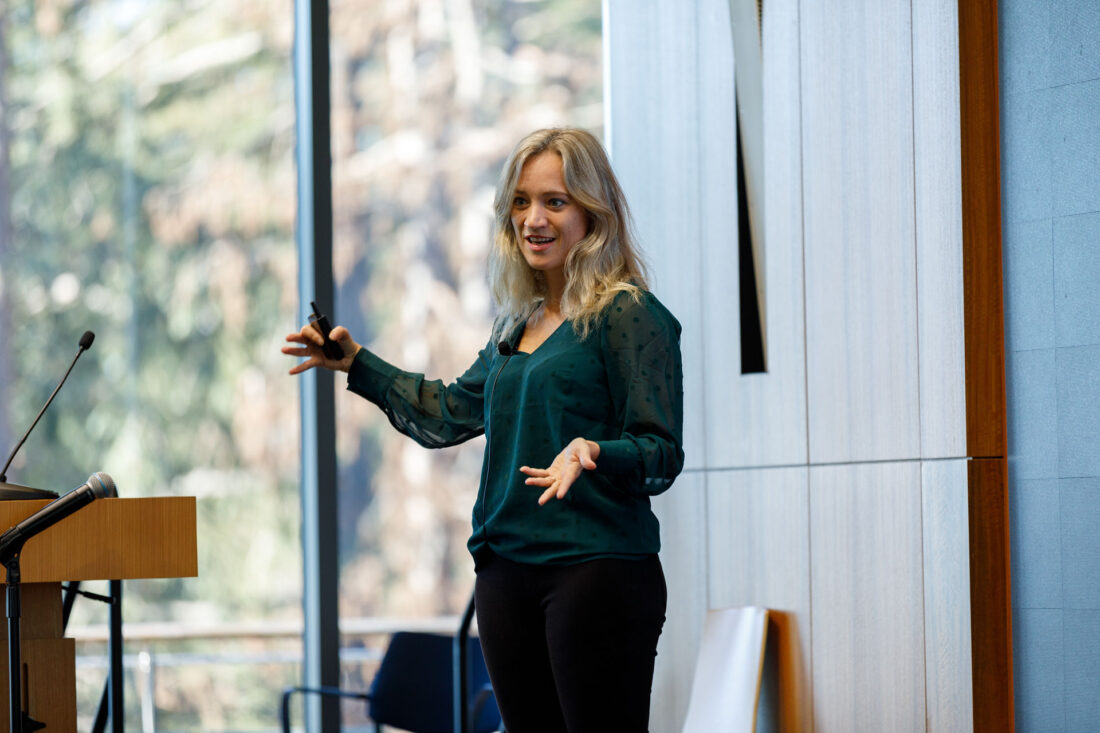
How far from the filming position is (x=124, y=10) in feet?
15.2

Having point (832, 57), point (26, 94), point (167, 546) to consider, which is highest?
point (26, 94)

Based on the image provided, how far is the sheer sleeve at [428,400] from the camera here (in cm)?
226

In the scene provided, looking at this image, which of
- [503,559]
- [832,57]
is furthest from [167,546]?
[832,57]

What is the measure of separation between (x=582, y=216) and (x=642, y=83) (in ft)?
6.54

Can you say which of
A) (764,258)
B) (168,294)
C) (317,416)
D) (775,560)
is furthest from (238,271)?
(775,560)

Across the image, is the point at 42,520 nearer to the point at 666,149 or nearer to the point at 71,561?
the point at 71,561

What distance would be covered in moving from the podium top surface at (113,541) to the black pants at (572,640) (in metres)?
0.64

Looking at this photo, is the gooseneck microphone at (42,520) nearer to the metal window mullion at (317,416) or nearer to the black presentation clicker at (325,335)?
the black presentation clicker at (325,335)

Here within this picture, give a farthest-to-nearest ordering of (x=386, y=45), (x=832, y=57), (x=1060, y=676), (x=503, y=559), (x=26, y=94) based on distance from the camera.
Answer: (x=386, y=45), (x=26, y=94), (x=832, y=57), (x=1060, y=676), (x=503, y=559)

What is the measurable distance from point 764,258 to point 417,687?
1.68m

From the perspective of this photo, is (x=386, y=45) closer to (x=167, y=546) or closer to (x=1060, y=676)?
(x=167, y=546)

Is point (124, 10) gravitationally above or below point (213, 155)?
above

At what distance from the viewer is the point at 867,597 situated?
2781mm

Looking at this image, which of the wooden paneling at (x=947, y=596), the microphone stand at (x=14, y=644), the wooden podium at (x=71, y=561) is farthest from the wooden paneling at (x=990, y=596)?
the microphone stand at (x=14, y=644)
